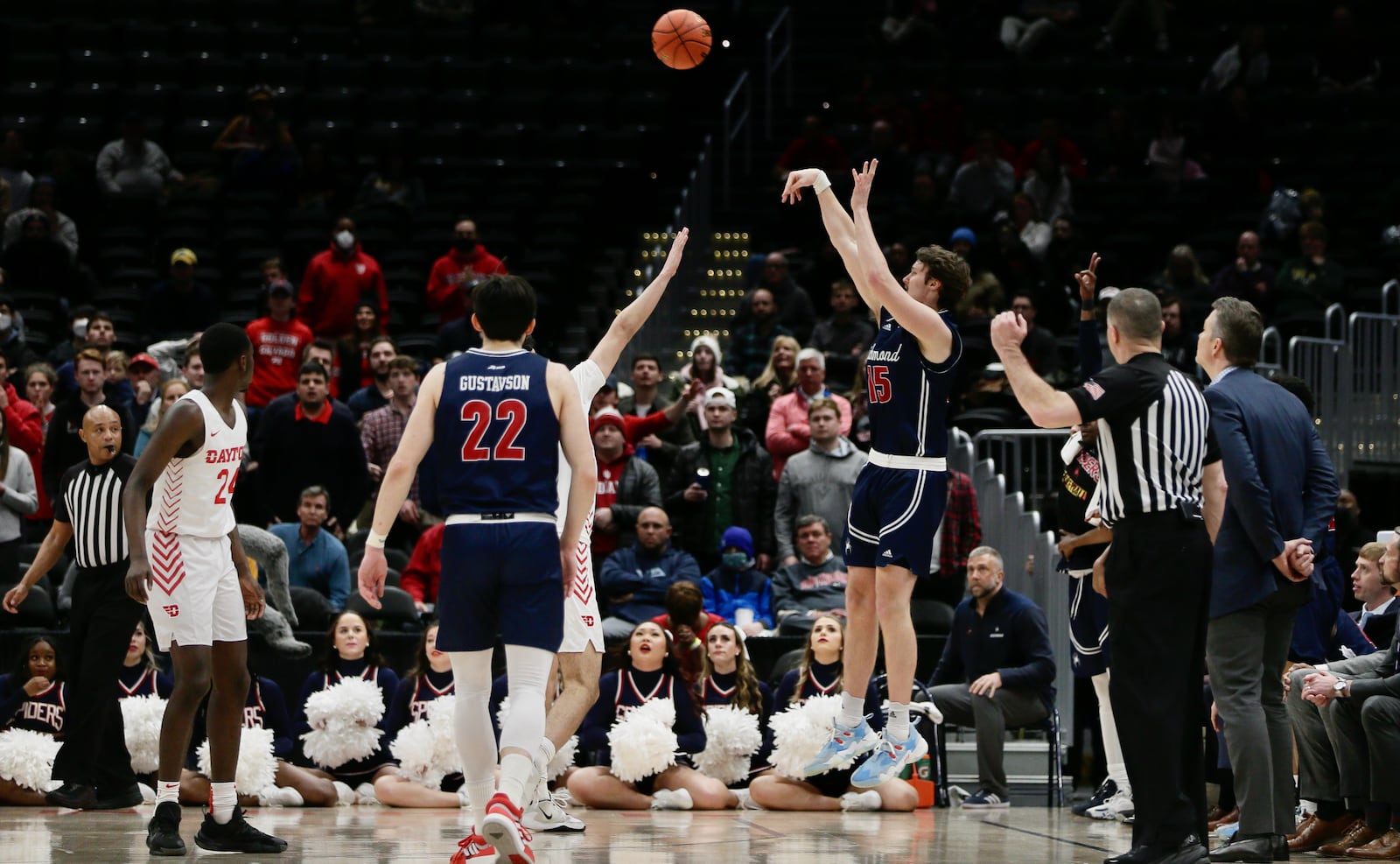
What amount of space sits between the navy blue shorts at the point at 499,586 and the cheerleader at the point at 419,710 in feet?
13.5

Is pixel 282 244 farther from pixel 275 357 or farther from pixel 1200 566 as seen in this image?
pixel 1200 566

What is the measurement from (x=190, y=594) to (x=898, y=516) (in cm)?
315

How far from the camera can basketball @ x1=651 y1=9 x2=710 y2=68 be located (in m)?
9.79

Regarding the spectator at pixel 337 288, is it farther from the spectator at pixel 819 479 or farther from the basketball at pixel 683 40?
the basketball at pixel 683 40

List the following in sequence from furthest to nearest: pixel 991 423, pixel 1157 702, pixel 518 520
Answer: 1. pixel 991 423
2. pixel 1157 702
3. pixel 518 520

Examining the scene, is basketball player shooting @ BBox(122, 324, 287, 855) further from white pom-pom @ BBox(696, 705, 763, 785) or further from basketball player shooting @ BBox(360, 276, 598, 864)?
white pom-pom @ BBox(696, 705, 763, 785)

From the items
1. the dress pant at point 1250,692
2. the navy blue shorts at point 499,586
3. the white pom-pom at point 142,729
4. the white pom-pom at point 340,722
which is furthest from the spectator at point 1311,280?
the navy blue shorts at point 499,586

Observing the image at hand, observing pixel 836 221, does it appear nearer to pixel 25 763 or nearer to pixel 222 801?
pixel 222 801

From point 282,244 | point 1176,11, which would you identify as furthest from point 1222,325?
point 1176,11

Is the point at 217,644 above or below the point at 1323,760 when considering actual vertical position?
above

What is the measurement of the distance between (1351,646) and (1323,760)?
0.85 meters

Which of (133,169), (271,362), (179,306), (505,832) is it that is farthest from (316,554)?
(133,169)

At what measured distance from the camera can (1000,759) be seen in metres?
10.6

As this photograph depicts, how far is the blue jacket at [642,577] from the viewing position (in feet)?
38.2
